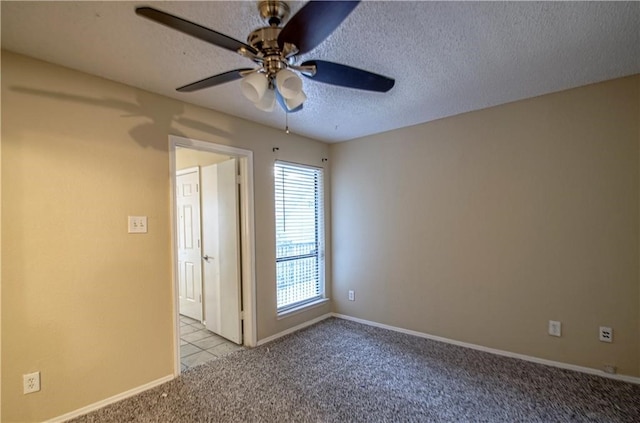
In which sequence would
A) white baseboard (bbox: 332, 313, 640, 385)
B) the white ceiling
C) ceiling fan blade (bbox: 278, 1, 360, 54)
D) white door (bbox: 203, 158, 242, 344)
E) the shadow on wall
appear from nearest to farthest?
ceiling fan blade (bbox: 278, 1, 360, 54) < the white ceiling < the shadow on wall < white baseboard (bbox: 332, 313, 640, 385) < white door (bbox: 203, 158, 242, 344)

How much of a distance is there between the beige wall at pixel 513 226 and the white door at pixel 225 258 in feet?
4.96

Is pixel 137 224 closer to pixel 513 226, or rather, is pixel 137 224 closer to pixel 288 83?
pixel 288 83

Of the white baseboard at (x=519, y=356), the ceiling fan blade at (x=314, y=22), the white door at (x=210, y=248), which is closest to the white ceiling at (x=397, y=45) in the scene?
the ceiling fan blade at (x=314, y=22)

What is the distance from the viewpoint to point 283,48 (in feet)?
4.64

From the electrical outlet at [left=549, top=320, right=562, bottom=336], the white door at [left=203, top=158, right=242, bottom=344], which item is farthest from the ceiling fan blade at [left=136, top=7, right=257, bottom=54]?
the electrical outlet at [left=549, top=320, right=562, bottom=336]

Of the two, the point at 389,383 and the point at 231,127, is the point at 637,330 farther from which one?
the point at 231,127

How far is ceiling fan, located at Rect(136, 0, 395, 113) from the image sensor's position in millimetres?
1146

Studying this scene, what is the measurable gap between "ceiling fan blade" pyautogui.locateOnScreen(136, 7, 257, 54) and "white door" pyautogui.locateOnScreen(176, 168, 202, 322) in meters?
2.75

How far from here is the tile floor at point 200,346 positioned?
9.77ft

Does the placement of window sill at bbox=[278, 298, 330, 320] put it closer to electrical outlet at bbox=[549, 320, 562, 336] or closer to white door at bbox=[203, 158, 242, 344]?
white door at bbox=[203, 158, 242, 344]

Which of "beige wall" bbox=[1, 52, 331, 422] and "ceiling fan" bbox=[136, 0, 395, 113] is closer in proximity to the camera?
"ceiling fan" bbox=[136, 0, 395, 113]

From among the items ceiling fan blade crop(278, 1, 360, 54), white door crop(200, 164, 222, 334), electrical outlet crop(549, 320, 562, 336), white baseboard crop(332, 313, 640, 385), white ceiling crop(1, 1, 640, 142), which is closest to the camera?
ceiling fan blade crop(278, 1, 360, 54)

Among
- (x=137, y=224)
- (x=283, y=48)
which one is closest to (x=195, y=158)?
(x=137, y=224)

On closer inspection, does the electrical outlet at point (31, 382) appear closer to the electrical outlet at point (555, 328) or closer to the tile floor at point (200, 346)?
the tile floor at point (200, 346)
